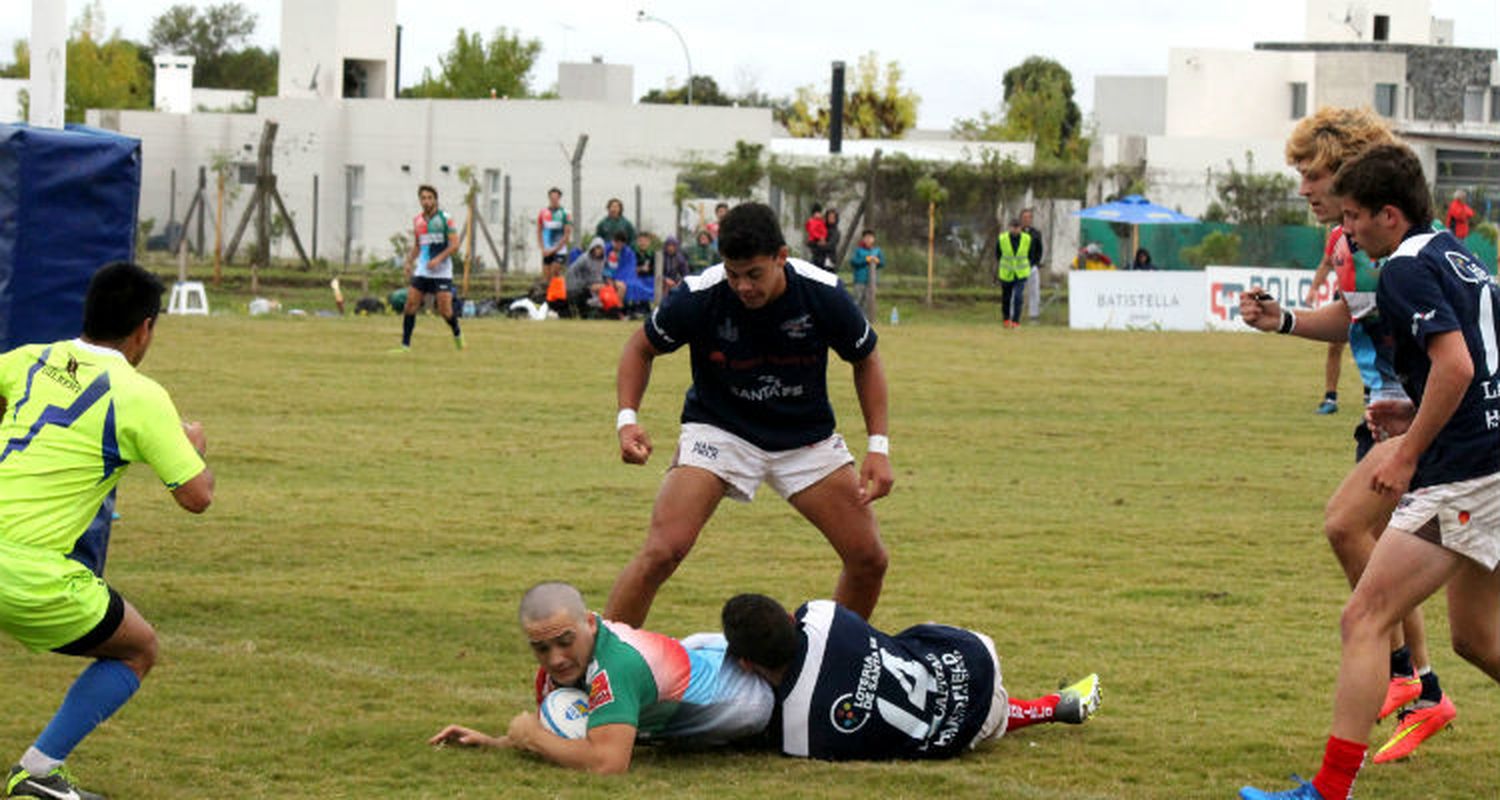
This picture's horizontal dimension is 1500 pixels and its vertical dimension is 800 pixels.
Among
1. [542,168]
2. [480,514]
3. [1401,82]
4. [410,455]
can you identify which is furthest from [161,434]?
[1401,82]

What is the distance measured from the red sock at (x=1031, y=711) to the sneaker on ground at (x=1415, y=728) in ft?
3.50

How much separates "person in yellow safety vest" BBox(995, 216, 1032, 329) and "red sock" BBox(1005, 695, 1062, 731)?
2567 centimetres

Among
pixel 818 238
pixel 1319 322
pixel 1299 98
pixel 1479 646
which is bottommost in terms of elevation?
pixel 1479 646

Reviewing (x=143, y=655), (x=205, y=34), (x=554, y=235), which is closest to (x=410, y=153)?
(x=554, y=235)

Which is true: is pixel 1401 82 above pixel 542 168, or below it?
above

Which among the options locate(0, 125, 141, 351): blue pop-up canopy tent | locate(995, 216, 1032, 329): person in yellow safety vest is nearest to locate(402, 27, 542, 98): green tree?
locate(995, 216, 1032, 329): person in yellow safety vest

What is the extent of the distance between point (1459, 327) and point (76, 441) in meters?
3.82

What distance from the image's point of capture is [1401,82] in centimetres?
7125

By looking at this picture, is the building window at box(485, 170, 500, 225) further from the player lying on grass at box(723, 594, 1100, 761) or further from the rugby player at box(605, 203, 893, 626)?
the player lying on grass at box(723, 594, 1100, 761)

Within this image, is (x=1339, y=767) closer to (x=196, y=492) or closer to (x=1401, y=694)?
(x=1401, y=694)

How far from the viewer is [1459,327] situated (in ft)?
19.7

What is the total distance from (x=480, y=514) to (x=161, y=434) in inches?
256

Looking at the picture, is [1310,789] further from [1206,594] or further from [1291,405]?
[1291,405]

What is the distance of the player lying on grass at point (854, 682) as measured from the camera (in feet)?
21.9
